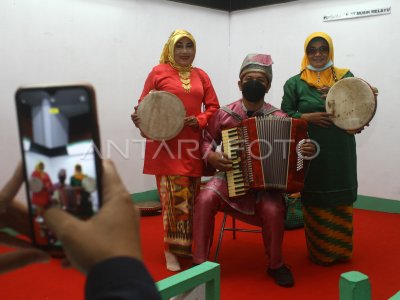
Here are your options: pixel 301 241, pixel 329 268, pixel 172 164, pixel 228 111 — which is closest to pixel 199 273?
pixel 172 164

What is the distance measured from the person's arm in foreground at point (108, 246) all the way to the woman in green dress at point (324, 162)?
2.01 meters

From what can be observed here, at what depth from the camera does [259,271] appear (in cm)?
243

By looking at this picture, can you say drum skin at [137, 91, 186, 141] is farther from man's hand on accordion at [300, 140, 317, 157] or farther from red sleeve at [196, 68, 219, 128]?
man's hand on accordion at [300, 140, 317, 157]

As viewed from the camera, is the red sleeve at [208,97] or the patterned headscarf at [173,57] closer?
the patterned headscarf at [173,57]

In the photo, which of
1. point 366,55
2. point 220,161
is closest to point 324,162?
point 220,161

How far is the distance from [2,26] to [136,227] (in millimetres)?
537

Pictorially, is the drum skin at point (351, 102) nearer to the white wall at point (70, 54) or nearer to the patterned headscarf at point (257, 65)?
the patterned headscarf at point (257, 65)

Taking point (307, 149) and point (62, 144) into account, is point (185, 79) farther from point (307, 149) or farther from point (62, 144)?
point (62, 144)

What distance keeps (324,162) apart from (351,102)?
0.37 metres

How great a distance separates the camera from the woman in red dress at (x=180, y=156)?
2.27 metres

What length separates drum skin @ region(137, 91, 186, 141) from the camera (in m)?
1.28

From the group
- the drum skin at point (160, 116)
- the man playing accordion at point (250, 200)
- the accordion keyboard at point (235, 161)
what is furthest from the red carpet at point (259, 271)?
the drum skin at point (160, 116)

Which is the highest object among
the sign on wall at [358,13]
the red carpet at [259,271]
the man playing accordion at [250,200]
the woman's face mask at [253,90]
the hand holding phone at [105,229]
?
the sign on wall at [358,13]

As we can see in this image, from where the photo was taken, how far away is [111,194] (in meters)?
0.41
